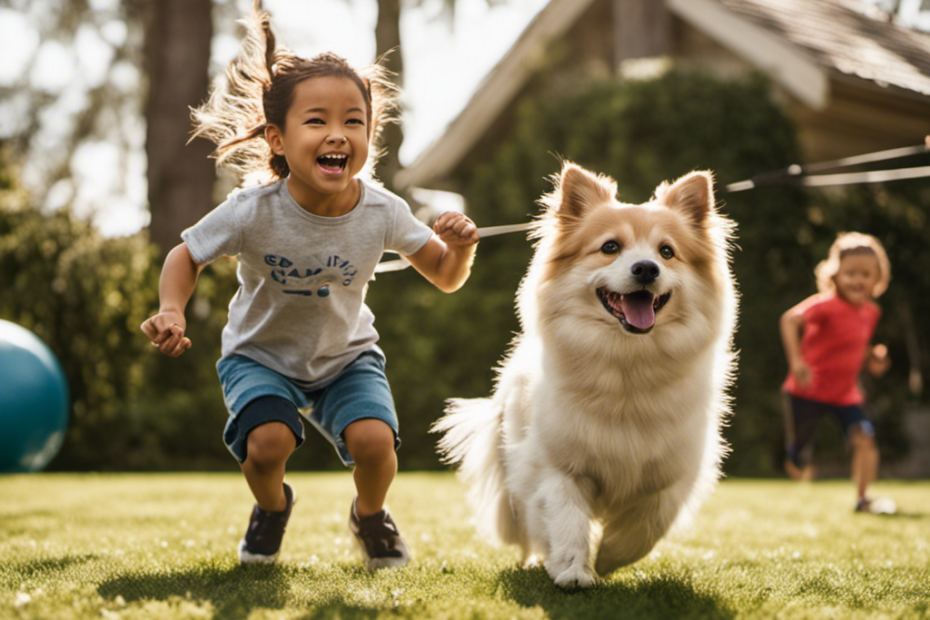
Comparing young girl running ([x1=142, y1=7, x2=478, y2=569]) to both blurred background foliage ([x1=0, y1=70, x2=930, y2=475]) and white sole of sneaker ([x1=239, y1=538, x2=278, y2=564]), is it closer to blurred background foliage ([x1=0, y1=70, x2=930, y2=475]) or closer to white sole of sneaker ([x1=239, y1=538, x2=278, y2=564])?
white sole of sneaker ([x1=239, y1=538, x2=278, y2=564])

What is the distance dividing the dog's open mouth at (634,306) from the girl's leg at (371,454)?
0.93 m

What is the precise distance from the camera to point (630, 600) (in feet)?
9.34

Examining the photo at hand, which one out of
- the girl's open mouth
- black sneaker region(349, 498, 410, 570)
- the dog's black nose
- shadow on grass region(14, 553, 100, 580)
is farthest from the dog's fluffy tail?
shadow on grass region(14, 553, 100, 580)

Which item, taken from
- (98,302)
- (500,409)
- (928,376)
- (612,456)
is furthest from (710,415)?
(928,376)

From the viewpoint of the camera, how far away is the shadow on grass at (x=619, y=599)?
2.64 metres

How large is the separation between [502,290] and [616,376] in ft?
23.0

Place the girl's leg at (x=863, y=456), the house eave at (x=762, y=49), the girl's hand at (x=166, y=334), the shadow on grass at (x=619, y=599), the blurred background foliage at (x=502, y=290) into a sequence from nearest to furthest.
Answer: the shadow on grass at (x=619, y=599) → the girl's hand at (x=166, y=334) → the girl's leg at (x=863, y=456) → the blurred background foliage at (x=502, y=290) → the house eave at (x=762, y=49)

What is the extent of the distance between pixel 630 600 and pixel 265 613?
1096mm

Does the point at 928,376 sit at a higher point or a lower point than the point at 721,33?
lower

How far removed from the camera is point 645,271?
3113 mm

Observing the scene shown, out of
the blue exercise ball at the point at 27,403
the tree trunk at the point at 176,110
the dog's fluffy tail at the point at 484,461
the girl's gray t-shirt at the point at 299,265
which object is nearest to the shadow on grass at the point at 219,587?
the girl's gray t-shirt at the point at 299,265

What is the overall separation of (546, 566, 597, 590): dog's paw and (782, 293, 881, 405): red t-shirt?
368 centimetres

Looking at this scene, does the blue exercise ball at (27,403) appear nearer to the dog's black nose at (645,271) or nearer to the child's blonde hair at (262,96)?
the child's blonde hair at (262,96)

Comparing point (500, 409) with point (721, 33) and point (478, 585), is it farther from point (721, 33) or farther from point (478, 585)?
point (721, 33)
